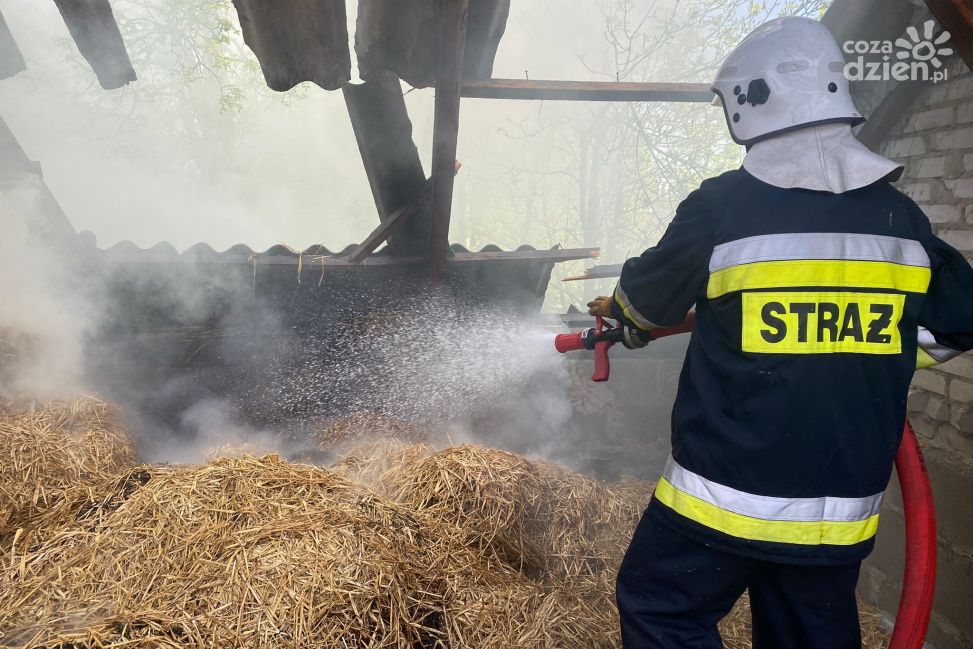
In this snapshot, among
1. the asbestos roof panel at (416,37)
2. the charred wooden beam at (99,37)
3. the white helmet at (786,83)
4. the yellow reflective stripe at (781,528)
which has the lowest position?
the yellow reflective stripe at (781,528)

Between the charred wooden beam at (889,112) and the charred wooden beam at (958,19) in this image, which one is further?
the charred wooden beam at (889,112)

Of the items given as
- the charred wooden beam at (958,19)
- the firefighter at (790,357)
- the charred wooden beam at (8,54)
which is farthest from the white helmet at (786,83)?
the charred wooden beam at (8,54)

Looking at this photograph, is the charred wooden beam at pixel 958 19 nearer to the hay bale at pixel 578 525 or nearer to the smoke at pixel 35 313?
the hay bale at pixel 578 525

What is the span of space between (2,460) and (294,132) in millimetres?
27766

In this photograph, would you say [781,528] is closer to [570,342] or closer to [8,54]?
[570,342]

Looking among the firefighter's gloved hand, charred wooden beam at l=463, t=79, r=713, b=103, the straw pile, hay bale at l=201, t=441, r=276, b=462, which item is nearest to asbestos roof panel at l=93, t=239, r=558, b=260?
charred wooden beam at l=463, t=79, r=713, b=103

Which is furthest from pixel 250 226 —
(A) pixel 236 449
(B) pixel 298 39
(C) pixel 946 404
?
(C) pixel 946 404

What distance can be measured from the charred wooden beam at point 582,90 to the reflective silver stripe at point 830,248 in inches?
74.4

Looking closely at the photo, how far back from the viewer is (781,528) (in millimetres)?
1906

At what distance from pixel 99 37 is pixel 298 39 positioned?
1052mm

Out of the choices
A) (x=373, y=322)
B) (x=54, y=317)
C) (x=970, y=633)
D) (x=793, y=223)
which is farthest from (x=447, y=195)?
(x=970, y=633)

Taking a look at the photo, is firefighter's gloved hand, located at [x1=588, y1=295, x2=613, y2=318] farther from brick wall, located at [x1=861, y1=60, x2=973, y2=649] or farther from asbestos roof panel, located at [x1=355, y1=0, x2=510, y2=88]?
brick wall, located at [x1=861, y1=60, x2=973, y2=649]

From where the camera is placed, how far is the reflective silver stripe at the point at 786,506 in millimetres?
1906

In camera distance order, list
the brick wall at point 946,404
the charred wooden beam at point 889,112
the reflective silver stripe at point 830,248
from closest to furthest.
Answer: the reflective silver stripe at point 830,248
the brick wall at point 946,404
the charred wooden beam at point 889,112
